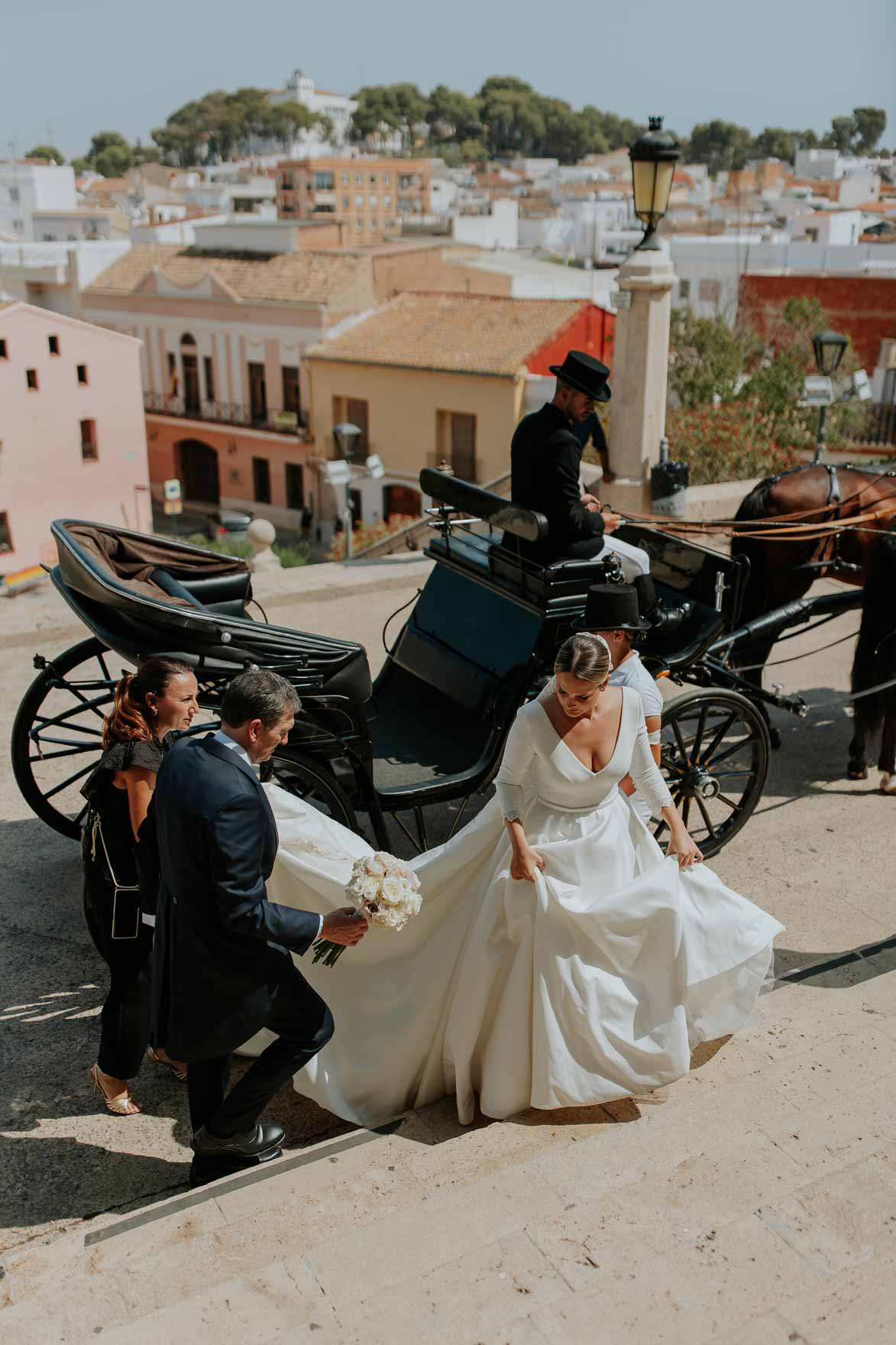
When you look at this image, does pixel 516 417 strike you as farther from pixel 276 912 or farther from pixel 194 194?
pixel 194 194

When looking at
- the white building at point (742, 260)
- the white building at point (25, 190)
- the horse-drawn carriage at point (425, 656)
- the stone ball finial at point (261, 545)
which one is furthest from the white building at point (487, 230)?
the horse-drawn carriage at point (425, 656)

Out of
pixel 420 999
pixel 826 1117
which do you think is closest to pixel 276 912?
pixel 420 999

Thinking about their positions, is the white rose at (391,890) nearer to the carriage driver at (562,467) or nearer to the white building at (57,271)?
the carriage driver at (562,467)

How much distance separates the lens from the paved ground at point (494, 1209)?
2828mm

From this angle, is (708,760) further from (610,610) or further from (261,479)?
(261,479)

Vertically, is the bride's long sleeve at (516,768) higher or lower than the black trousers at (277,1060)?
higher

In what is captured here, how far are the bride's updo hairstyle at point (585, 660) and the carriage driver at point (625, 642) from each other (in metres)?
0.37

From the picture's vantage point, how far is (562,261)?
4822 cm

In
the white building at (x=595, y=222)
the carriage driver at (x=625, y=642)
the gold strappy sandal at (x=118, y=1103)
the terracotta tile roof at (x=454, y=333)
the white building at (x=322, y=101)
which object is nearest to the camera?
the gold strappy sandal at (x=118, y=1103)

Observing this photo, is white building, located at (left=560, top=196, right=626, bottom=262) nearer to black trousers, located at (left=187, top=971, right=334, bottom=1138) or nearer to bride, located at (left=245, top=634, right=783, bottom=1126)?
bride, located at (left=245, top=634, right=783, bottom=1126)

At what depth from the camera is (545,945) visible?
3613 millimetres

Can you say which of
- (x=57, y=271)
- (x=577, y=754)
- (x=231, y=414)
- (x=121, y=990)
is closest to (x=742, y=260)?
(x=231, y=414)

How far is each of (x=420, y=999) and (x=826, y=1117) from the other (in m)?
1.25

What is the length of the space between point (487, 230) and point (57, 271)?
1875cm
